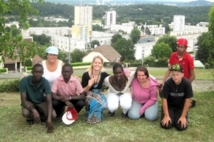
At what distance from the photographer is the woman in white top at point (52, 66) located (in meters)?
5.41

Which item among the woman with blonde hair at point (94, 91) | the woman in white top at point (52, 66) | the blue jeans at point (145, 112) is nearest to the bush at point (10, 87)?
the woman in white top at point (52, 66)

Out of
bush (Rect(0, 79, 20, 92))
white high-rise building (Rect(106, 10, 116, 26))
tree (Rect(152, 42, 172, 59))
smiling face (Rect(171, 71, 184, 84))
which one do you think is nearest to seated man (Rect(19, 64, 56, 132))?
smiling face (Rect(171, 71, 184, 84))

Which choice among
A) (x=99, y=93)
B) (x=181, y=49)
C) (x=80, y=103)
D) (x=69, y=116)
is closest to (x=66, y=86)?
(x=80, y=103)

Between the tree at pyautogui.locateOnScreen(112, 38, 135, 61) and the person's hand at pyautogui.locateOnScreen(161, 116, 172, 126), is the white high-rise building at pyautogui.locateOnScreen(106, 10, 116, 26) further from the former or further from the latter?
the person's hand at pyautogui.locateOnScreen(161, 116, 172, 126)

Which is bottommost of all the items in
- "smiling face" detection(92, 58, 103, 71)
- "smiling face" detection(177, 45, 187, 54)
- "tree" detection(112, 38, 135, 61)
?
"tree" detection(112, 38, 135, 61)

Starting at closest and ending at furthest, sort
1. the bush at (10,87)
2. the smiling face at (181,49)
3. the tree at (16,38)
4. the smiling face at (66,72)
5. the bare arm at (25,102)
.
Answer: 1. the bare arm at (25,102)
2. the smiling face at (66,72)
3. the smiling face at (181,49)
4. the tree at (16,38)
5. the bush at (10,87)

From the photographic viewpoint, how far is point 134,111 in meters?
5.41

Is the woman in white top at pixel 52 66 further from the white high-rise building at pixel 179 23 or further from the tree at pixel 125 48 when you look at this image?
the white high-rise building at pixel 179 23

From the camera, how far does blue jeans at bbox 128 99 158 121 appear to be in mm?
5355

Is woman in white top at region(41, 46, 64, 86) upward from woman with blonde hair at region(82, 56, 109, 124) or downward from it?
upward

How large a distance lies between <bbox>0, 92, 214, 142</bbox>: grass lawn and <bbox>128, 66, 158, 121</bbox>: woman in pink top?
12cm

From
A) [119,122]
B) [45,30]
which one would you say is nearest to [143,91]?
[119,122]

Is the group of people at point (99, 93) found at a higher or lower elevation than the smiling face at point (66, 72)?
lower

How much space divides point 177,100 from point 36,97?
7.10 ft
